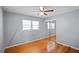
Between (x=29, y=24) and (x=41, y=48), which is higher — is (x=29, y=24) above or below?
above

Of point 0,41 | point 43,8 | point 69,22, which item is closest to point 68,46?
point 69,22

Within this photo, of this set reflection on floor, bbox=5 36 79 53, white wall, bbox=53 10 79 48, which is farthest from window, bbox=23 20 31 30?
white wall, bbox=53 10 79 48

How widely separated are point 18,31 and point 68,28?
95 centimetres

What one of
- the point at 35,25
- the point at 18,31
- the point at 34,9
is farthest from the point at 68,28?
the point at 18,31

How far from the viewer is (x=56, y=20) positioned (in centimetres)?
150

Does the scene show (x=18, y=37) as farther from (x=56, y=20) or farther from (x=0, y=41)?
(x=56, y=20)

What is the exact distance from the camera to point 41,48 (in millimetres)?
1479

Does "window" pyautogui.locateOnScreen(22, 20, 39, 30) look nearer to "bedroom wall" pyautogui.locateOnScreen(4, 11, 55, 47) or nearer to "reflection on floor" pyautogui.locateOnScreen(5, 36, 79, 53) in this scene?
"bedroom wall" pyautogui.locateOnScreen(4, 11, 55, 47)

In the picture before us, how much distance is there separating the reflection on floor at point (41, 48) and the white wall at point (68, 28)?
105mm

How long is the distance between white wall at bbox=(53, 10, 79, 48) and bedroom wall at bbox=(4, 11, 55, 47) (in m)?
0.26

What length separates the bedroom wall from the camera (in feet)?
4.57

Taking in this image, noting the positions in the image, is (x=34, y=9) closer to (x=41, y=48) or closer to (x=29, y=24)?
(x=29, y=24)

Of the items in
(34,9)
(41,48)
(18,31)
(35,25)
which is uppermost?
(34,9)

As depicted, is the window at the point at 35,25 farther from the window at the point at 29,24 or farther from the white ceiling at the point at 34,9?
the white ceiling at the point at 34,9
